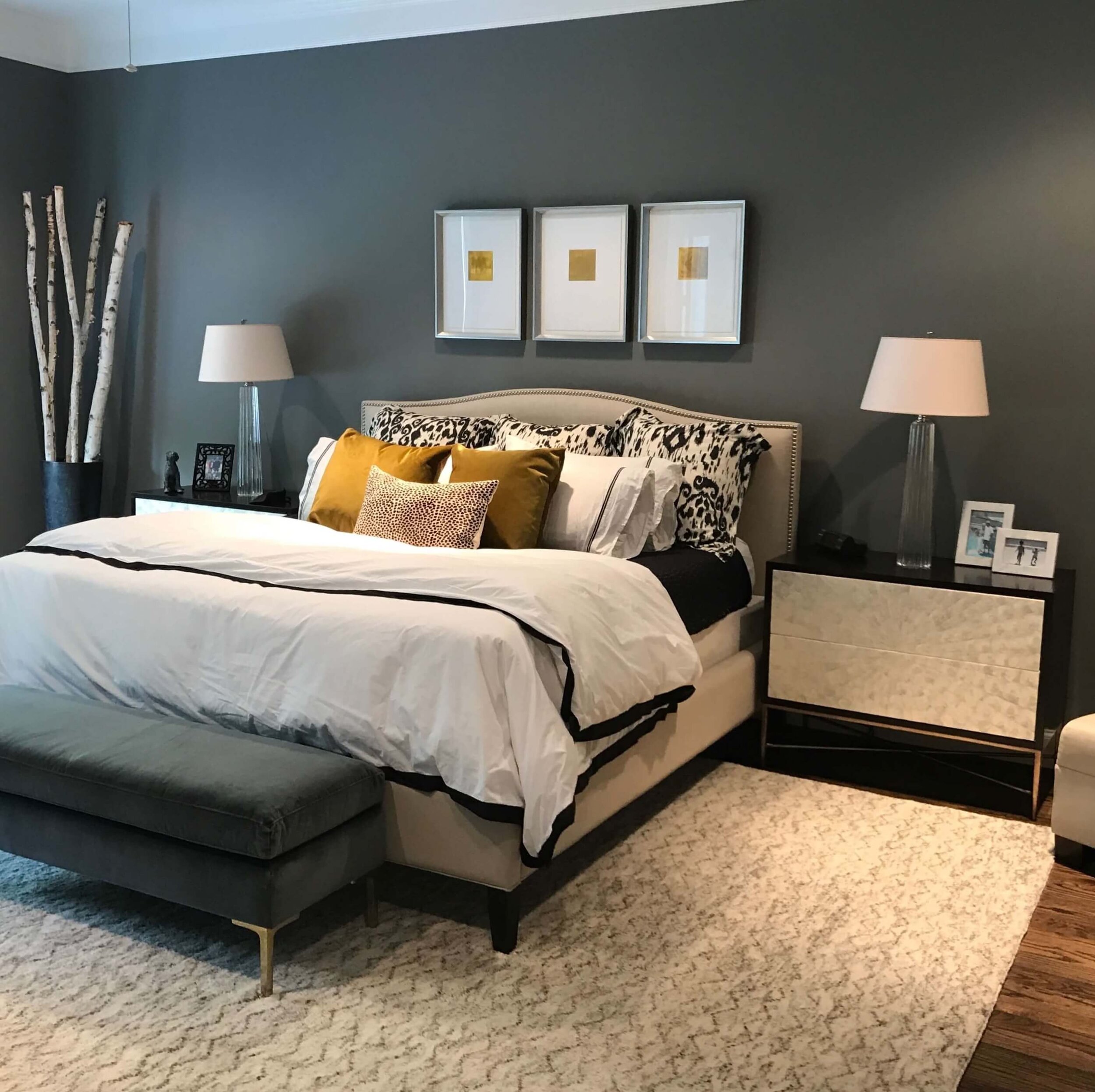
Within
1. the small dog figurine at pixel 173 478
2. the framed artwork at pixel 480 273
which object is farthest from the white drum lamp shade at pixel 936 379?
the small dog figurine at pixel 173 478

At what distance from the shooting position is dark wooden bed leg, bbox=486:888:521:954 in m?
2.67

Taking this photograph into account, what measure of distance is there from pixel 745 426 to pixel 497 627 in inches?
70.1

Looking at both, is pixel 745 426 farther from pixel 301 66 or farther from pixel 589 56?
pixel 301 66

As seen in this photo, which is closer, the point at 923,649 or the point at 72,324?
the point at 923,649

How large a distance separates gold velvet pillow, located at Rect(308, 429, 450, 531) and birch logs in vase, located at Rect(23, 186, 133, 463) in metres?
1.91

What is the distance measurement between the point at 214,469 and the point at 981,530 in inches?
127

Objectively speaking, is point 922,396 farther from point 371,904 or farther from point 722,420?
point 371,904

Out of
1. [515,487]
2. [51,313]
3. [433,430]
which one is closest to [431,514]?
[515,487]

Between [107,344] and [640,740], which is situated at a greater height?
[107,344]

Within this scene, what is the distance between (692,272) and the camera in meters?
4.35

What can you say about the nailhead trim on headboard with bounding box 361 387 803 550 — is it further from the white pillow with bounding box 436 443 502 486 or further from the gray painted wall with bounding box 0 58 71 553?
the gray painted wall with bounding box 0 58 71 553

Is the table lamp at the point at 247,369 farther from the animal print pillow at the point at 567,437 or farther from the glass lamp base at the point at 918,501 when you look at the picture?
the glass lamp base at the point at 918,501

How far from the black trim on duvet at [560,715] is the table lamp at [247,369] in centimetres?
167

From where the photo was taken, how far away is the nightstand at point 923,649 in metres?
3.52
